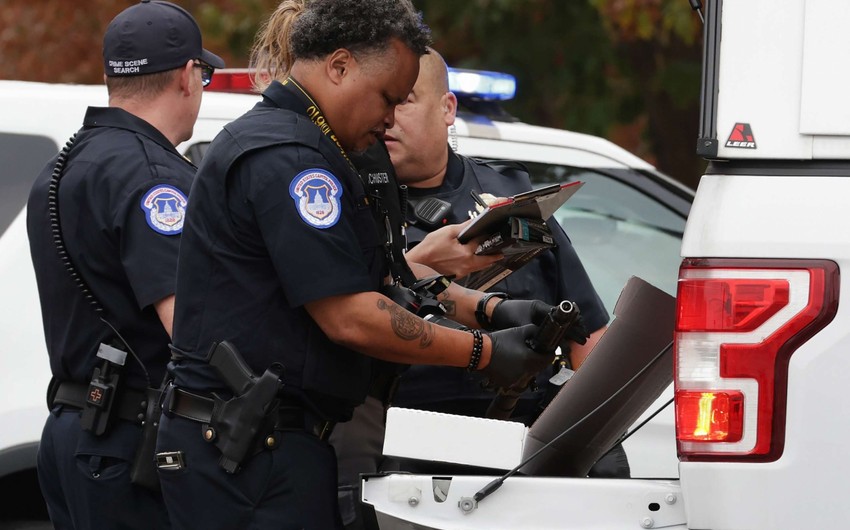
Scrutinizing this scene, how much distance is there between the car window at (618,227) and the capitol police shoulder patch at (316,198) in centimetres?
172

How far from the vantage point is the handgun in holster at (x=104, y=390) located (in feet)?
10.8

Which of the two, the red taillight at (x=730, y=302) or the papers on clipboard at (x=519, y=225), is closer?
the red taillight at (x=730, y=302)

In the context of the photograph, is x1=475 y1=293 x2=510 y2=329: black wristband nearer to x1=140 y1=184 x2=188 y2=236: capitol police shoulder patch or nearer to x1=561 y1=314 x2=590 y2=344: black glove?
x1=561 y1=314 x2=590 y2=344: black glove

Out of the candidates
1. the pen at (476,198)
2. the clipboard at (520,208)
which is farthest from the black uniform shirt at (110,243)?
the pen at (476,198)

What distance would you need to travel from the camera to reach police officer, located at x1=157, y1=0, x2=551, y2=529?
8.93ft

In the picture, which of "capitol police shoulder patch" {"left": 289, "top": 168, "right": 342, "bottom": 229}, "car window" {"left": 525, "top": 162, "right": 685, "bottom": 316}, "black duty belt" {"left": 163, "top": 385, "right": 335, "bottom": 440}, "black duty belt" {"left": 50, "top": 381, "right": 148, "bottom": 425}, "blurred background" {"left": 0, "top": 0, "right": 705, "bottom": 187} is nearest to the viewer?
"capitol police shoulder patch" {"left": 289, "top": 168, "right": 342, "bottom": 229}

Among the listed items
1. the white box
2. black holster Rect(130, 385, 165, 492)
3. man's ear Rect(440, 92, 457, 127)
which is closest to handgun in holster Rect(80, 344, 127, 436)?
black holster Rect(130, 385, 165, 492)

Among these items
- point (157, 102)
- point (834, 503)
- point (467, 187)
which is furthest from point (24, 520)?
point (834, 503)

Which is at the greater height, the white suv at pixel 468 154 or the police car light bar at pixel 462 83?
the police car light bar at pixel 462 83

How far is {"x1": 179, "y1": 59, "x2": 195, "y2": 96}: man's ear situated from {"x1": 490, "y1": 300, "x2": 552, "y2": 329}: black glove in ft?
3.34

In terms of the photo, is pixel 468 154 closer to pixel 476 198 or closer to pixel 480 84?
pixel 480 84

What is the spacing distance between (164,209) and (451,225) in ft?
2.43

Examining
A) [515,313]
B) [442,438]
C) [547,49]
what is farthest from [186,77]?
[547,49]

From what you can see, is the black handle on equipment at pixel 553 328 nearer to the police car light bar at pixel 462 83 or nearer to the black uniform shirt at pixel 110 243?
the black uniform shirt at pixel 110 243
